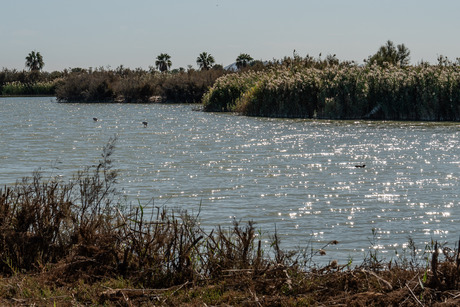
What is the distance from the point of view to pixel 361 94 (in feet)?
124

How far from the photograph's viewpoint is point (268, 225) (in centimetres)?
1116

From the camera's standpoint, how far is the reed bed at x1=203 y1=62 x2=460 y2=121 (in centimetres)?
3572

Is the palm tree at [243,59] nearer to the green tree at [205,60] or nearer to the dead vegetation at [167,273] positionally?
the green tree at [205,60]

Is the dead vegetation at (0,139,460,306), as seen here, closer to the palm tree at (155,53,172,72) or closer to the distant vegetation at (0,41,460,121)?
the distant vegetation at (0,41,460,121)

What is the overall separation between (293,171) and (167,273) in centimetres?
1214

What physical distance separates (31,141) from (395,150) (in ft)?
48.7

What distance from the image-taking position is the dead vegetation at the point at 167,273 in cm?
580

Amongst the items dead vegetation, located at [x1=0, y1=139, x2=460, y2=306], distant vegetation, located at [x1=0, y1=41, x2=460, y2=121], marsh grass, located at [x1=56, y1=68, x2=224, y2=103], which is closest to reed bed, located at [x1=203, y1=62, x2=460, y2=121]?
distant vegetation, located at [x1=0, y1=41, x2=460, y2=121]

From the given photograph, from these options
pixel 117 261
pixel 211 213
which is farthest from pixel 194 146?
pixel 117 261

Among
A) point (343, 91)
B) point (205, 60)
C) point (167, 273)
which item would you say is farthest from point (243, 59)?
point (167, 273)

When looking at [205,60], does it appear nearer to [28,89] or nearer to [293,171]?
[28,89]

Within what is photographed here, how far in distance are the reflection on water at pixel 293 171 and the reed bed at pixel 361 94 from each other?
233 centimetres

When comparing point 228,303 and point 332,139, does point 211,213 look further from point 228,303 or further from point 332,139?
point 332,139

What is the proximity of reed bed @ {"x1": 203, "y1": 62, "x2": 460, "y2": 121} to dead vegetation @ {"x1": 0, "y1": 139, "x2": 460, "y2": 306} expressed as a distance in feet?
100
